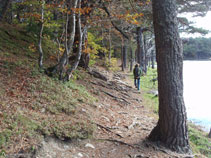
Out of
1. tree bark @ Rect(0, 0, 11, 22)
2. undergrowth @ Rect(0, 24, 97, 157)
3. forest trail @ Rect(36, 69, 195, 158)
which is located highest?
tree bark @ Rect(0, 0, 11, 22)

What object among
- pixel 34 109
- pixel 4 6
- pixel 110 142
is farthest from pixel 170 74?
pixel 4 6

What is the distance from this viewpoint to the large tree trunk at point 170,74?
4.71 metres

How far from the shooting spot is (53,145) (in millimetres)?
4168

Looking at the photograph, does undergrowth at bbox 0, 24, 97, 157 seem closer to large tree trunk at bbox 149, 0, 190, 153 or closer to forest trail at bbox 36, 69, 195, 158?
forest trail at bbox 36, 69, 195, 158

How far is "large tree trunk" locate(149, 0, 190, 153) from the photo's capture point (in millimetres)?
4715

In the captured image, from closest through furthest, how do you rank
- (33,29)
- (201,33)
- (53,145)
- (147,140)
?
1. (53,145)
2. (147,140)
3. (33,29)
4. (201,33)

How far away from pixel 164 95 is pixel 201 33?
17.1m

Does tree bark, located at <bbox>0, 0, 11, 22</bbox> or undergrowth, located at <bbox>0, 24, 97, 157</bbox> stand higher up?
tree bark, located at <bbox>0, 0, 11, 22</bbox>

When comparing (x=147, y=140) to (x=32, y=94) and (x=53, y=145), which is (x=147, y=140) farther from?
(x=32, y=94)

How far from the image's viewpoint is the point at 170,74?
15.5 feet

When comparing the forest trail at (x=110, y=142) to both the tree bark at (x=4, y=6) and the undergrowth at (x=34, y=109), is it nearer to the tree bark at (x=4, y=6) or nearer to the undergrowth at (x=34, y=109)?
the undergrowth at (x=34, y=109)

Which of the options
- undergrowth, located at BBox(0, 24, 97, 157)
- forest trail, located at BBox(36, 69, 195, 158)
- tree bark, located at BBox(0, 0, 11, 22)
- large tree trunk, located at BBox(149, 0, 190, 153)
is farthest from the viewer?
tree bark, located at BBox(0, 0, 11, 22)

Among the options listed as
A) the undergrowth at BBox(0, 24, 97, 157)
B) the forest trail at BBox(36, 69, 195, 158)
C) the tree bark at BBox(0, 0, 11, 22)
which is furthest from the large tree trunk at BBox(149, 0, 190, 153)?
the tree bark at BBox(0, 0, 11, 22)

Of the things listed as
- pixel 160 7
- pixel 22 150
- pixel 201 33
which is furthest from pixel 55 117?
pixel 201 33
